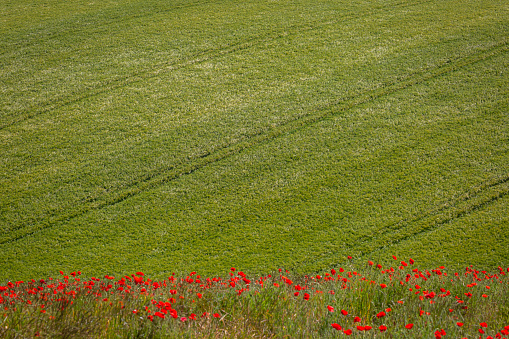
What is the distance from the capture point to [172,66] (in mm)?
10023

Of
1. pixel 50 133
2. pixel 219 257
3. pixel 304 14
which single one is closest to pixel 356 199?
pixel 219 257

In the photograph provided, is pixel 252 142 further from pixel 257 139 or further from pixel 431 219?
pixel 431 219

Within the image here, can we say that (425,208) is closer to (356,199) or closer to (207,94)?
(356,199)

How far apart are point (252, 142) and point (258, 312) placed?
4488 millimetres

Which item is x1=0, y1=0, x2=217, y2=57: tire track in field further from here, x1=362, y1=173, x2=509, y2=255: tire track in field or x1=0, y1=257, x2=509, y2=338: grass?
x1=362, y1=173, x2=509, y2=255: tire track in field

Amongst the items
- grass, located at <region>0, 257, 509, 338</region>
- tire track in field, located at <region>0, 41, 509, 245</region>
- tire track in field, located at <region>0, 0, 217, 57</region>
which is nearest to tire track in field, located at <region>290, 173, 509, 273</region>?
tire track in field, located at <region>0, 41, 509, 245</region>

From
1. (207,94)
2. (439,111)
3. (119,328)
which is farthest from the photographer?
(207,94)

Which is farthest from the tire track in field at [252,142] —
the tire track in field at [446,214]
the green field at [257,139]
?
the tire track in field at [446,214]

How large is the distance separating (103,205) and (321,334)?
445 centimetres

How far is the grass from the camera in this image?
2838 millimetres

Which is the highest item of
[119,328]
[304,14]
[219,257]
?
[304,14]

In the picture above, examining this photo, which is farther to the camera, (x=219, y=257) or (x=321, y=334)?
(x=219, y=257)

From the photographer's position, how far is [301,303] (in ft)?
11.8

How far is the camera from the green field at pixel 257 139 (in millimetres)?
5645
